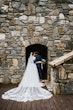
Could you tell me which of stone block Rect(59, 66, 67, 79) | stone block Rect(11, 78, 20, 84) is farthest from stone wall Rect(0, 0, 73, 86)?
stone block Rect(59, 66, 67, 79)

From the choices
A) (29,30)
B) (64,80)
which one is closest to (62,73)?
(64,80)

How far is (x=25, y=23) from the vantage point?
9367 mm

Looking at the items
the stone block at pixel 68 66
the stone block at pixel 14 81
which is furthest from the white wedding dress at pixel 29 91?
the stone block at pixel 14 81

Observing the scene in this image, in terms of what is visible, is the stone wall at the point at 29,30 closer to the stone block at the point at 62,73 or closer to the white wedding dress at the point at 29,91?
the white wedding dress at the point at 29,91

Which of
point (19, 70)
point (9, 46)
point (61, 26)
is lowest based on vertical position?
point (19, 70)

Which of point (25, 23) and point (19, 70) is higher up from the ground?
point (25, 23)

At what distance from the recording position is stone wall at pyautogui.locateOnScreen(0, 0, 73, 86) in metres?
9.35

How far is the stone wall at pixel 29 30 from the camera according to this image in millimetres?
9352

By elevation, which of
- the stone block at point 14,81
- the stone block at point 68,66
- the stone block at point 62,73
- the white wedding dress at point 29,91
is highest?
the stone block at point 68,66

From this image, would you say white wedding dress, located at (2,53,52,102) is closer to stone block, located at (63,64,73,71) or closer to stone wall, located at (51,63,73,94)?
stone wall, located at (51,63,73,94)

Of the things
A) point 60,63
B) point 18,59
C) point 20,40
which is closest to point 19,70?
point 18,59

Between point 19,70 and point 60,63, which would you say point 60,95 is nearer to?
point 60,63

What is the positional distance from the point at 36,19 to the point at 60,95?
3.42m

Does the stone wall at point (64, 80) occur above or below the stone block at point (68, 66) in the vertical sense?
below
